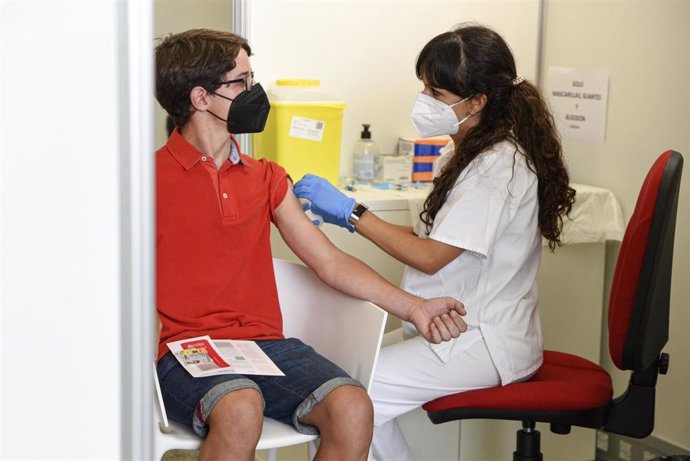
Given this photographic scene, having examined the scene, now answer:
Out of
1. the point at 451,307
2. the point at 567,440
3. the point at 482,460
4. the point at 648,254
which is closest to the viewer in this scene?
the point at 648,254

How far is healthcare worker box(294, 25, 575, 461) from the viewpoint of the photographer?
2.12 metres

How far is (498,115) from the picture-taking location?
2221 mm

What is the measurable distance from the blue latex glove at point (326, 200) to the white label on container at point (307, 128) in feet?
1.71

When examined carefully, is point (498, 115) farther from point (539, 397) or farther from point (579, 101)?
point (579, 101)

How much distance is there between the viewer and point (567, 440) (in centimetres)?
297

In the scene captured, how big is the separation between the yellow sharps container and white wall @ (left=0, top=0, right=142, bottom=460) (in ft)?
5.41

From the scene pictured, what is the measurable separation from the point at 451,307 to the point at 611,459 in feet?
4.17

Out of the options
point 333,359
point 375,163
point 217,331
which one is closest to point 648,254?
point 333,359

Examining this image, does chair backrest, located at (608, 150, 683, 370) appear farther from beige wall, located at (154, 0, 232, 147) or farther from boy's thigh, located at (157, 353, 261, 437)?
beige wall, located at (154, 0, 232, 147)

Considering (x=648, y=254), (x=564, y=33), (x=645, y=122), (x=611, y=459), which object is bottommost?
(x=611, y=459)

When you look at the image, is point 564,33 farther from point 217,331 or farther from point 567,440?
point 217,331

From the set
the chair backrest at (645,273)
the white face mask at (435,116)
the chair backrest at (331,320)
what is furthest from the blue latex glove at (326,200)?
the chair backrest at (645,273)

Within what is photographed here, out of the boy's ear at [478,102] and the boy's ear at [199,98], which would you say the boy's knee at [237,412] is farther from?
the boy's ear at [478,102]

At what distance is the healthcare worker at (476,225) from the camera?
2115 millimetres
